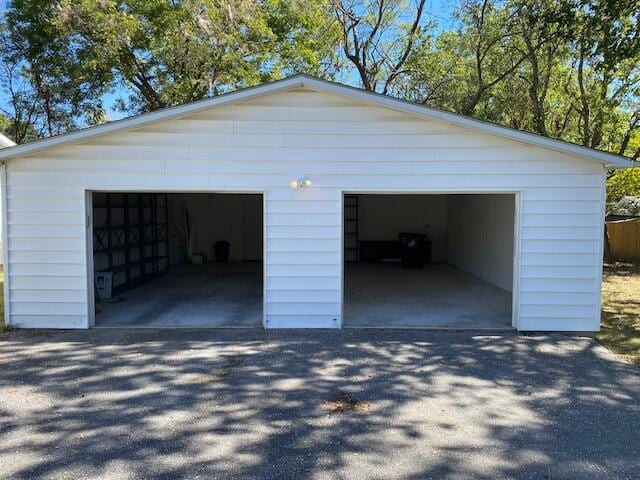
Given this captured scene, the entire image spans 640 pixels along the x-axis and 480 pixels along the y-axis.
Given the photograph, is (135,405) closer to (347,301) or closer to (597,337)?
(347,301)

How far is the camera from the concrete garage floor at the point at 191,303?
7.28 metres

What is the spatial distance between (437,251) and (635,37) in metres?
9.27

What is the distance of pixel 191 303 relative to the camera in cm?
866

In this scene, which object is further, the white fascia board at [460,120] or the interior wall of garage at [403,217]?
the interior wall of garage at [403,217]

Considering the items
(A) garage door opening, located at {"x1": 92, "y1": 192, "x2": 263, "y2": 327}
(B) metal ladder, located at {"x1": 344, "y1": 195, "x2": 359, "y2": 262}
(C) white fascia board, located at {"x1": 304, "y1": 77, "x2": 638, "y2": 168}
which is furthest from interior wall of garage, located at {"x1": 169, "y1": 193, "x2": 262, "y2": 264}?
(C) white fascia board, located at {"x1": 304, "y1": 77, "x2": 638, "y2": 168}

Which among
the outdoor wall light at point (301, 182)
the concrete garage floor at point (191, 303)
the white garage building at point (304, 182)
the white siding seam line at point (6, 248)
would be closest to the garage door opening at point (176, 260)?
the concrete garage floor at point (191, 303)

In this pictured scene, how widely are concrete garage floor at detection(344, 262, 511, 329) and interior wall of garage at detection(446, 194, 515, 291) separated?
0.31 meters

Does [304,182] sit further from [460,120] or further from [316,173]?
[460,120]

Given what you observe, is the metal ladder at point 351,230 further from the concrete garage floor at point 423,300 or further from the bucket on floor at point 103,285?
the bucket on floor at point 103,285

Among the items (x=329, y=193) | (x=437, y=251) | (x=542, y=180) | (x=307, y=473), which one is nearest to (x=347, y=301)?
(x=329, y=193)

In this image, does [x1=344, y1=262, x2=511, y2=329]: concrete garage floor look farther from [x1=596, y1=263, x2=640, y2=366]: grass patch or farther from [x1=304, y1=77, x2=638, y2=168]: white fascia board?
[x1=304, y1=77, x2=638, y2=168]: white fascia board

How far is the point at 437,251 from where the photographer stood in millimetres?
15898

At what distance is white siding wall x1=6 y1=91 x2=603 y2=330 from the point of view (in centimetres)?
662

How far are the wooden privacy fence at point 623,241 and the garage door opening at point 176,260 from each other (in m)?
11.6
